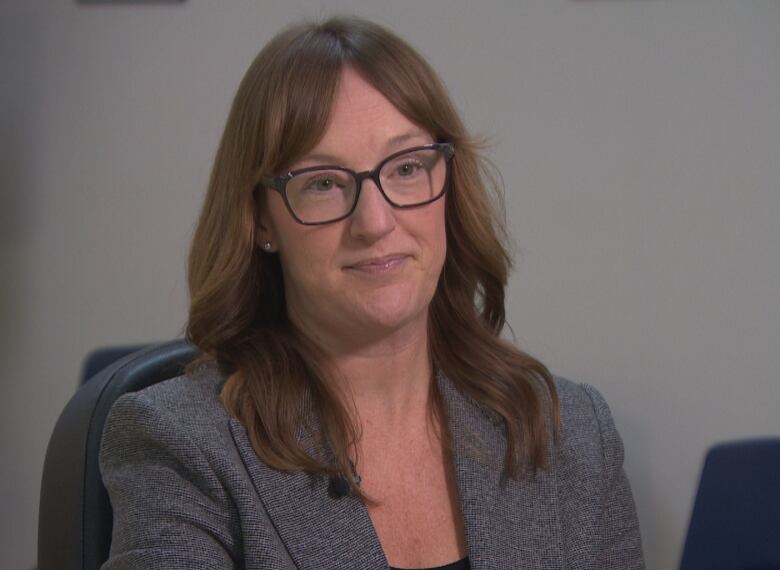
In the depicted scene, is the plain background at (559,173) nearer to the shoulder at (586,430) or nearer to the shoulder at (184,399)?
the shoulder at (586,430)

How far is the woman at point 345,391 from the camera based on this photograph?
4.20ft

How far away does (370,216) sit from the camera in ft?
4.30

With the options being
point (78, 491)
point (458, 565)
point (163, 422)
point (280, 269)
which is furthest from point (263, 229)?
point (458, 565)

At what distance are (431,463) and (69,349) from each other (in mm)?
1122

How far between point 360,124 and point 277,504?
1.65 feet

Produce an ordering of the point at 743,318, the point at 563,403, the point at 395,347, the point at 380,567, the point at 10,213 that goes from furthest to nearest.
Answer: the point at 10,213 → the point at 743,318 → the point at 563,403 → the point at 395,347 → the point at 380,567

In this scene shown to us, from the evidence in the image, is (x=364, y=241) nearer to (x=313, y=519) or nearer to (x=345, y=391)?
(x=345, y=391)

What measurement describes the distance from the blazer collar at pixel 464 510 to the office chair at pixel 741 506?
314 millimetres

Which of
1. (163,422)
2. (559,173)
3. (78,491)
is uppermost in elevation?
(559,173)

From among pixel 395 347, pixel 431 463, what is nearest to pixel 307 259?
pixel 395 347

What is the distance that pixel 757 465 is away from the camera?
5.18 ft

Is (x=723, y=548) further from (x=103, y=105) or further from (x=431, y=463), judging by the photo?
(x=103, y=105)

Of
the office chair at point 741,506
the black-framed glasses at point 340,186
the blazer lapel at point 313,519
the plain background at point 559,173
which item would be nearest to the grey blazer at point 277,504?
the blazer lapel at point 313,519

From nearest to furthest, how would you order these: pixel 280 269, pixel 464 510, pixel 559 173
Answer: pixel 464 510 → pixel 280 269 → pixel 559 173
